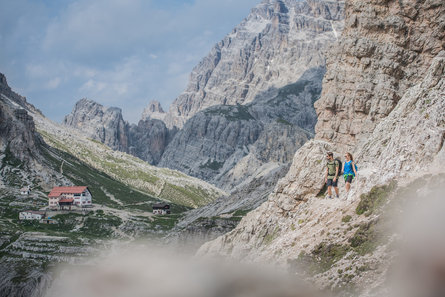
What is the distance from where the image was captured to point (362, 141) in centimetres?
5544

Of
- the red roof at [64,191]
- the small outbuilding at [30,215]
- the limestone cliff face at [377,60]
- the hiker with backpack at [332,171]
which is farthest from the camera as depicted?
the red roof at [64,191]

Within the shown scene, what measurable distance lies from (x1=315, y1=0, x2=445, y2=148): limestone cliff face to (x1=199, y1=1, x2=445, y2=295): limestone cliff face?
13 cm

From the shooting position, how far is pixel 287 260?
126 ft

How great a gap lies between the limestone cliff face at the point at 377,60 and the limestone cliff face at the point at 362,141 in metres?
0.13

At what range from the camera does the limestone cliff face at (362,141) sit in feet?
109

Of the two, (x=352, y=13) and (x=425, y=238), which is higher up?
(x=352, y=13)

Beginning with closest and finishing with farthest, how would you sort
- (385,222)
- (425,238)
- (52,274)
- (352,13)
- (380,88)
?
(425,238), (385,222), (380,88), (352,13), (52,274)

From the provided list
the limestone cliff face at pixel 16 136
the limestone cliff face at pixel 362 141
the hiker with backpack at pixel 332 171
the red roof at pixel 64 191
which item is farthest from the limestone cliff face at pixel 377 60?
the limestone cliff face at pixel 16 136

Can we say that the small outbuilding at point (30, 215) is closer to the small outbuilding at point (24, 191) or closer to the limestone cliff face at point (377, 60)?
the small outbuilding at point (24, 191)

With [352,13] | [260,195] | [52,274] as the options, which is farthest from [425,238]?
[260,195]

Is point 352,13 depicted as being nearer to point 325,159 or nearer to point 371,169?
point 325,159

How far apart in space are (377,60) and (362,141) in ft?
40.7

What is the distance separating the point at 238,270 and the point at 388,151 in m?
18.5

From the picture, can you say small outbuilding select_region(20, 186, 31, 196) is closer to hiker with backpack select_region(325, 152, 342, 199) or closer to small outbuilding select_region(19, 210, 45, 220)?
small outbuilding select_region(19, 210, 45, 220)
